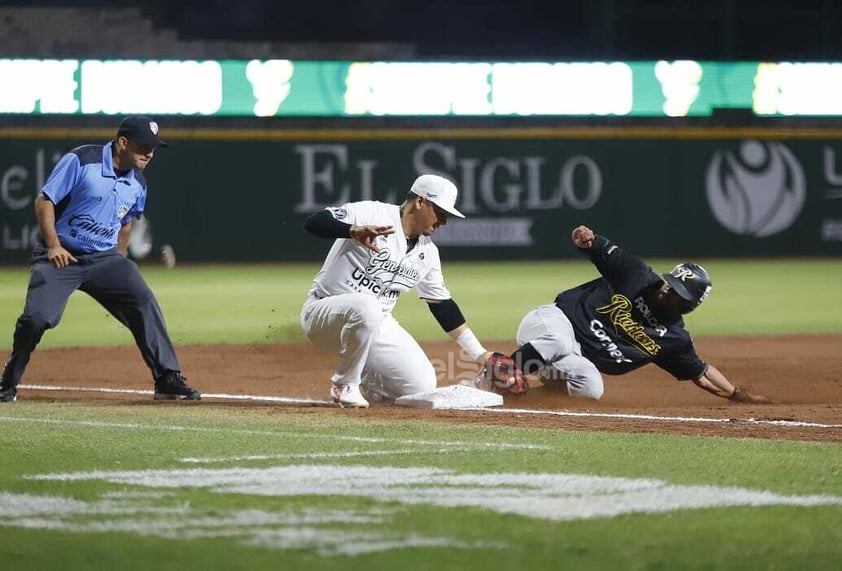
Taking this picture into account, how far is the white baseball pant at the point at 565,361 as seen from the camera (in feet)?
24.9

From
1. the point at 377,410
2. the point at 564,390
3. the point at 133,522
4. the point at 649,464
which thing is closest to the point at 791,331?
the point at 564,390

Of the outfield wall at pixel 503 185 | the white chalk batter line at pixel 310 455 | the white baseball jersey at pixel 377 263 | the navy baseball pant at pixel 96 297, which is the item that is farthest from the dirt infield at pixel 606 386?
the outfield wall at pixel 503 185

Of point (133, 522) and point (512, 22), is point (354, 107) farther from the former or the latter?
point (133, 522)

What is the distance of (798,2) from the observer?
2762 cm

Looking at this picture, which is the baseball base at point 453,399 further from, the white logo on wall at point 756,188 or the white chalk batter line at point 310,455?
the white logo on wall at point 756,188

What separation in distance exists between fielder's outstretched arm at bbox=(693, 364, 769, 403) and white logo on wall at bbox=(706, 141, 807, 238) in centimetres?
1418

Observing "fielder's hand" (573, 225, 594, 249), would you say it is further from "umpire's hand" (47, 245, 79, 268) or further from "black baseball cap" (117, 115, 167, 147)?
"umpire's hand" (47, 245, 79, 268)

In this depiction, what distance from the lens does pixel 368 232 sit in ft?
21.1

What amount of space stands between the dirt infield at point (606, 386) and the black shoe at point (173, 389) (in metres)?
0.09

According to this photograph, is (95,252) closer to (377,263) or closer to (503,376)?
(377,263)

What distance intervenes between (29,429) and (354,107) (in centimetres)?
1580

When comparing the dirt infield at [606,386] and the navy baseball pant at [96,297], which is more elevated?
the navy baseball pant at [96,297]

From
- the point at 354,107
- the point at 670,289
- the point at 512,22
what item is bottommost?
the point at 670,289

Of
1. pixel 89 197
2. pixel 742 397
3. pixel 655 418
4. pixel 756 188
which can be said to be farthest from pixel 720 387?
pixel 756 188
